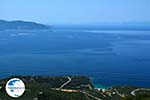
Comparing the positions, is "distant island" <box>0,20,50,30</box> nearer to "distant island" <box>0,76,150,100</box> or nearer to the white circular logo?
"distant island" <box>0,76,150,100</box>

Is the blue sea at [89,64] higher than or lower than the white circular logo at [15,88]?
lower

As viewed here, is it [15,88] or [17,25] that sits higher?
[15,88]

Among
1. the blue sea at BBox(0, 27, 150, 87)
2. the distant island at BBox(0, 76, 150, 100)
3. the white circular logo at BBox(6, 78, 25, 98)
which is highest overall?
the white circular logo at BBox(6, 78, 25, 98)

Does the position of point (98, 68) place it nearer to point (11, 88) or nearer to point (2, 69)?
point (2, 69)

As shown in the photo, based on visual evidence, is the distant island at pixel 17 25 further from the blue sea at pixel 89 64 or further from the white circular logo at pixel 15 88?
the white circular logo at pixel 15 88

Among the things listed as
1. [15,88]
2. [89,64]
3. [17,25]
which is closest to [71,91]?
[15,88]

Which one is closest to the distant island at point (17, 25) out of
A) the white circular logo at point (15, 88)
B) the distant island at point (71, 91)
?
the distant island at point (71, 91)

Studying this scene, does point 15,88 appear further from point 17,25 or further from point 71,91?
point 17,25

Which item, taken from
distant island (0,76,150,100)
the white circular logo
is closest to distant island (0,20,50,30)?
distant island (0,76,150,100)
